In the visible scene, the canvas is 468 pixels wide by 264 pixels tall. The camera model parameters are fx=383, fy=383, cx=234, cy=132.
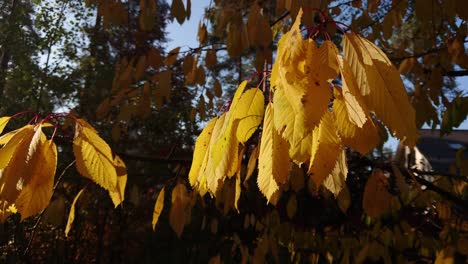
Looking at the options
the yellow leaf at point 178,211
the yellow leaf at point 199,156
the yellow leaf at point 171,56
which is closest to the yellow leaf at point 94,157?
the yellow leaf at point 199,156

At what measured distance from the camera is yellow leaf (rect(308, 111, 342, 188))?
458mm

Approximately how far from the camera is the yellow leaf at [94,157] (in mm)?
695

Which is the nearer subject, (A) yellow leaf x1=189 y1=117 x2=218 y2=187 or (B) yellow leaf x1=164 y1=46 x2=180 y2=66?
(A) yellow leaf x1=189 y1=117 x2=218 y2=187

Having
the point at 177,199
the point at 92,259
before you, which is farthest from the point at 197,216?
the point at 177,199

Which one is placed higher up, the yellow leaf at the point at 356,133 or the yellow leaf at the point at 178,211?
the yellow leaf at the point at 356,133

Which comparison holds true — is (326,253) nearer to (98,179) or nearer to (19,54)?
(98,179)

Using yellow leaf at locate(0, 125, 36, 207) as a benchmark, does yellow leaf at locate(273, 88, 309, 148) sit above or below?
above

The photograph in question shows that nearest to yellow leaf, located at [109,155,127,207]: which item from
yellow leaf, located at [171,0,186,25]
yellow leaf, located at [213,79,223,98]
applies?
yellow leaf, located at [171,0,186,25]

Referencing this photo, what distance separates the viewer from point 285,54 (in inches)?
19.9

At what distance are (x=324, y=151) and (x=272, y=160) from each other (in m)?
0.07

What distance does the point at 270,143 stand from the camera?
19.6 inches

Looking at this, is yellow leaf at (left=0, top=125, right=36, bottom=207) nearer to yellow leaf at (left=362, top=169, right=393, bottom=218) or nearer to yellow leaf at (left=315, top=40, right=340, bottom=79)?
yellow leaf at (left=315, top=40, right=340, bottom=79)

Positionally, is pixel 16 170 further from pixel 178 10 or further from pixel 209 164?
pixel 178 10

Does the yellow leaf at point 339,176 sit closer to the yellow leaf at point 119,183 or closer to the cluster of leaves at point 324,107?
the cluster of leaves at point 324,107
